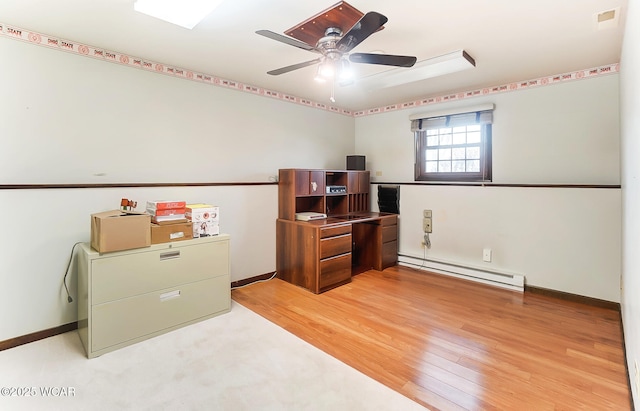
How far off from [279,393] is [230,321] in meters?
1.03

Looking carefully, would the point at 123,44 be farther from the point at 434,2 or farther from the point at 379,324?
the point at 379,324

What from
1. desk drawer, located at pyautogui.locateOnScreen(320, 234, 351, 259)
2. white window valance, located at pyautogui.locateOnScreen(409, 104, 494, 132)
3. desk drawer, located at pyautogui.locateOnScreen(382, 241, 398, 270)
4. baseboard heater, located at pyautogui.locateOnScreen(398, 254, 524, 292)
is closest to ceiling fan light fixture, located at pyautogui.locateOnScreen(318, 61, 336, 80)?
desk drawer, located at pyautogui.locateOnScreen(320, 234, 351, 259)

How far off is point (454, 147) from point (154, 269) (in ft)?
12.0

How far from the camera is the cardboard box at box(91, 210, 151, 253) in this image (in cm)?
215

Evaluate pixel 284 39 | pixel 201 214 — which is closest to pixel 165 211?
pixel 201 214

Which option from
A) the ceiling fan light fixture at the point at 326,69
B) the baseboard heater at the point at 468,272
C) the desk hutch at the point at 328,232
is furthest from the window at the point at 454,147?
the ceiling fan light fixture at the point at 326,69

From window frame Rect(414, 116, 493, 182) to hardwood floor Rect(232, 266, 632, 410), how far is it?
1.30m

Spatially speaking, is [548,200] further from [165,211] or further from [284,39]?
[165,211]

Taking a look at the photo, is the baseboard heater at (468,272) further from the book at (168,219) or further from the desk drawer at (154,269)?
the book at (168,219)

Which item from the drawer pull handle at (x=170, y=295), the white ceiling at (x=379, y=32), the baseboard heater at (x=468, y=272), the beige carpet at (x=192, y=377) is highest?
the white ceiling at (x=379, y=32)

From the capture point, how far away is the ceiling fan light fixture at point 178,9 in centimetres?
189

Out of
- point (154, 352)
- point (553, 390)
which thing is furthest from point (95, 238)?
point (553, 390)

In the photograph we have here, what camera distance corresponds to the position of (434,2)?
191 centimetres

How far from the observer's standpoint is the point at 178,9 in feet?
6.45
